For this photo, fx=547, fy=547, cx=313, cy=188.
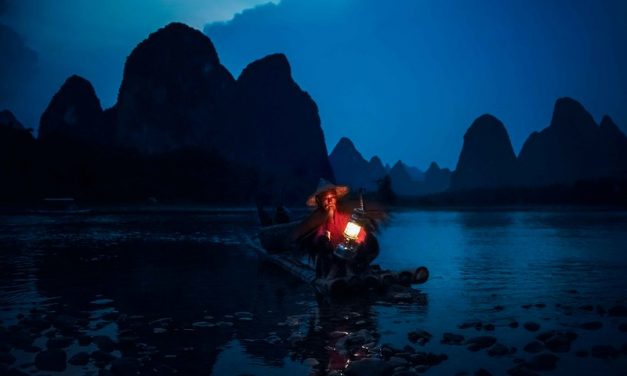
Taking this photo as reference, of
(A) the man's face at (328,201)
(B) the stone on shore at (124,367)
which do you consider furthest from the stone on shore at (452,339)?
(B) the stone on shore at (124,367)

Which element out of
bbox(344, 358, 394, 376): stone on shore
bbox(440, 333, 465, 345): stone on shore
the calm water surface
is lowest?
the calm water surface

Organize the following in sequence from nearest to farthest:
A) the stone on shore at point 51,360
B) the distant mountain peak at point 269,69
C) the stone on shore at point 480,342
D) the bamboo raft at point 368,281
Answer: the stone on shore at point 51,360 → the stone on shore at point 480,342 → the bamboo raft at point 368,281 → the distant mountain peak at point 269,69

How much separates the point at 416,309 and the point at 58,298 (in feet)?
25.7

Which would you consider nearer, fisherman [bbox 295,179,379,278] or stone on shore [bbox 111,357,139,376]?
stone on shore [bbox 111,357,139,376]

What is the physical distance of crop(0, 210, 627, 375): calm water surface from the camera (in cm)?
743

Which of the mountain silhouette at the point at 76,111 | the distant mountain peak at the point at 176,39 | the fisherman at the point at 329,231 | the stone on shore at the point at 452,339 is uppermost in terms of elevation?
the distant mountain peak at the point at 176,39

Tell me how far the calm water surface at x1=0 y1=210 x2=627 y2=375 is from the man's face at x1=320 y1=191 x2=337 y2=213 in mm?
1748

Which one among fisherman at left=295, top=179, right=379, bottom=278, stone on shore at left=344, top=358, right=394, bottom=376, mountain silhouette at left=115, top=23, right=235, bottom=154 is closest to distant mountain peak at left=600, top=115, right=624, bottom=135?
mountain silhouette at left=115, top=23, right=235, bottom=154

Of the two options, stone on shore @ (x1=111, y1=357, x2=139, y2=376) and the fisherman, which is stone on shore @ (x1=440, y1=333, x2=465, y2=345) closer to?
the fisherman

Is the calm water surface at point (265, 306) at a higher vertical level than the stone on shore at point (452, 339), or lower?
lower

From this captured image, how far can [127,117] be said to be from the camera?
143 meters

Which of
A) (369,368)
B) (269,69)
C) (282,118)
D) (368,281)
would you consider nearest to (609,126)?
(282,118)

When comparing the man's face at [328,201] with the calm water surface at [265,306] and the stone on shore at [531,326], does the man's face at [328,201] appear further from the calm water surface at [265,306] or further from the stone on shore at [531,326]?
the stone on shore at [531,326]

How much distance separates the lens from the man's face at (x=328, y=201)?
1123 cm
